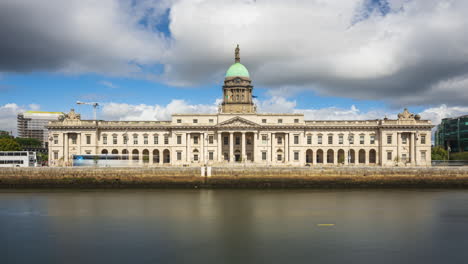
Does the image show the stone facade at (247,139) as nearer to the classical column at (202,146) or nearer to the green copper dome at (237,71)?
the classical column at (202,146)

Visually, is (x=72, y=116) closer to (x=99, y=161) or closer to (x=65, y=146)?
(x=65, y=146)

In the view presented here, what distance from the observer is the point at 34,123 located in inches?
6964

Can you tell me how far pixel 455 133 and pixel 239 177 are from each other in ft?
250

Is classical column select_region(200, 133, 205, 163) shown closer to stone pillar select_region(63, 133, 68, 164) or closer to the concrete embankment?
the concrete embankment

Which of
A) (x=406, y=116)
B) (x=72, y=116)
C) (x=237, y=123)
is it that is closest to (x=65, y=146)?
(x=72, y=116)

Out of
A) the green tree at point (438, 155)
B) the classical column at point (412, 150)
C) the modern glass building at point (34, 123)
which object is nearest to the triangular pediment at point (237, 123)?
the classical column at point (412, 150)

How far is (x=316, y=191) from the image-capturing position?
48.8m

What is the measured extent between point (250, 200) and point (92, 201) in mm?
16723

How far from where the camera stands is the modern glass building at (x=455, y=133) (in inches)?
3797

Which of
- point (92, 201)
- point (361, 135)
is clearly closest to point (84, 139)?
Result: point (92, 201)

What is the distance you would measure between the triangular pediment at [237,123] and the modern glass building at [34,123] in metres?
124

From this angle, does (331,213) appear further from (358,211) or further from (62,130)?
(62,130)

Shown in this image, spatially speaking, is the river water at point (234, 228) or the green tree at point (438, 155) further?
the green tree at point (438, 155)

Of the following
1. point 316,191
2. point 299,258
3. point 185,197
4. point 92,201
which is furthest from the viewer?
point 316,191
